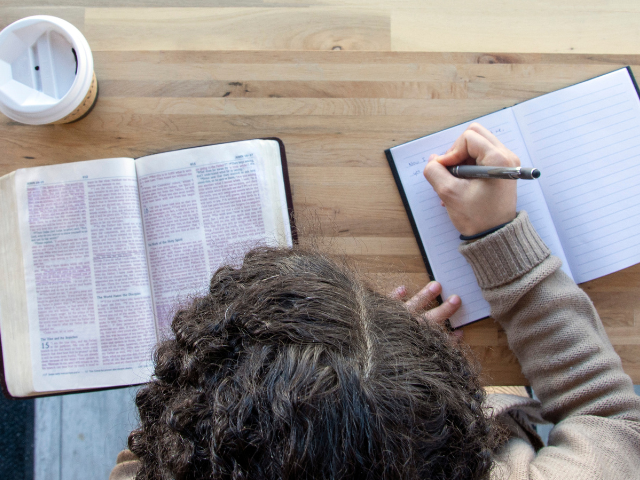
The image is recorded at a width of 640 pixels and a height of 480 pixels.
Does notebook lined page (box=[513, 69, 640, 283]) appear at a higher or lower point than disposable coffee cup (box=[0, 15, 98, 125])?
lower

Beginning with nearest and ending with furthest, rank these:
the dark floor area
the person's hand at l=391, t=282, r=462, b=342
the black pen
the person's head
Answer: the person's head < the black pen < the person's hand at l=391, t=282, r=462, b=342 < the dark floor area

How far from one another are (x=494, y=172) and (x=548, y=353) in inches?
10.4

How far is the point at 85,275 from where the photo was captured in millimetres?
664

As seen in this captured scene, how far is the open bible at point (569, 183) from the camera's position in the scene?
656mm

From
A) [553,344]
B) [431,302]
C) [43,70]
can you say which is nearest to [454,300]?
[431,302]

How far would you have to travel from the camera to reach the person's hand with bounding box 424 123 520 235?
60 cm

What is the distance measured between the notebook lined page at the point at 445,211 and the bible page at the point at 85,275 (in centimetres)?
42

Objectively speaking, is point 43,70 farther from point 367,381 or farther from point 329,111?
point 367,381

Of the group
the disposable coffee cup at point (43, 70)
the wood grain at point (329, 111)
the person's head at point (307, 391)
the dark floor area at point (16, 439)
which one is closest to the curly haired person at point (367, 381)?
the person's head at point (307, 391)

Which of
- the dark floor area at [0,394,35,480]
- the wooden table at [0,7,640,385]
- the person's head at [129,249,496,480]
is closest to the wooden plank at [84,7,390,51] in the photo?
the wooden table at [0,7,640,385]

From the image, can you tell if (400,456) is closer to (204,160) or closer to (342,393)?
(342,393)

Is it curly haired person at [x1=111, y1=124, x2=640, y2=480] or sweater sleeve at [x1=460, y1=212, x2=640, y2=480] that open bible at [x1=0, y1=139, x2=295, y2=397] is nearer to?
curly haired person at [x1=111, y1=124, x2=640, y2=480]

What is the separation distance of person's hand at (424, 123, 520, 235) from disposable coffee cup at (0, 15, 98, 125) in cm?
51

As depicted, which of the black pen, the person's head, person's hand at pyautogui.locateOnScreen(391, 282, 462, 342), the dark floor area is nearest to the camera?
the person's head
